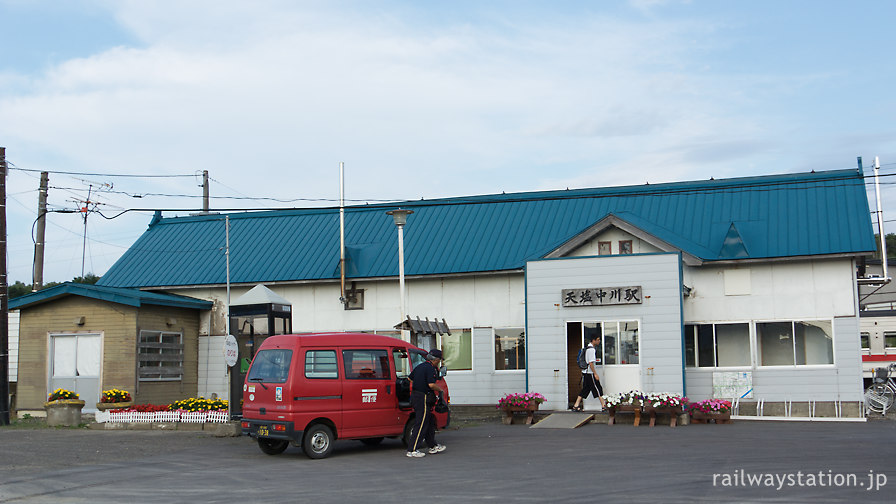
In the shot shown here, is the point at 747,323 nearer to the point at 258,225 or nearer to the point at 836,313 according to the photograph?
the point at 836,313

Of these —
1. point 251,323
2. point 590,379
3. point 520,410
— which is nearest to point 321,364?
point 520,410

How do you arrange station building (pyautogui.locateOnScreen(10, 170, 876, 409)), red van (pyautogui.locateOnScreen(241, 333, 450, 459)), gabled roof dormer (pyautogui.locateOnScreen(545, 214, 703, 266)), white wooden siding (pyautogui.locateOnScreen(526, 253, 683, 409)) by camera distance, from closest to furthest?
red van (pyautogui.locateOnScreen(241, 333, 450, 459))
white wooden siding (pyautogui.locateOnScreen(526, 253, 683, 409))
station building (pyautogui.locateOnScreen(10, 170, 876, 409))
gabled roof dormer (pyautogui.locateOnScreen(545, 214, 703, 266))

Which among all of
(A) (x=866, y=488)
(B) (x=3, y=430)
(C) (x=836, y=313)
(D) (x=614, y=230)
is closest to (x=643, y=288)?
(D) (x=614, y=230)

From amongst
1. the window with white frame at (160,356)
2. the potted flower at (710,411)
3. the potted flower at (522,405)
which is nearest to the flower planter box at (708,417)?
the potted flower at (710,411)

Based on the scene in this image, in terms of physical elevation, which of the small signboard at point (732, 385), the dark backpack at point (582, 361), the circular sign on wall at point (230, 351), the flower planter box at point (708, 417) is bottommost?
the flower planter box at point (708, 417)

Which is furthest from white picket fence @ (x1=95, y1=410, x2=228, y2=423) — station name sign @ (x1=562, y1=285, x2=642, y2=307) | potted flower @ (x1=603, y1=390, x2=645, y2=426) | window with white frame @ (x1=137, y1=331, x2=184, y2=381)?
station name sign @ (x1=562, y1=285, x2=642, y2=307)

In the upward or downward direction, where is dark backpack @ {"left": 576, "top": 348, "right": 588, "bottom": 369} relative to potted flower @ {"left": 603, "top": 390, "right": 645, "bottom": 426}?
upward

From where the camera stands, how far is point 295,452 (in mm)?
15711

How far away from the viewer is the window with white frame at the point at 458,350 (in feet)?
84.6

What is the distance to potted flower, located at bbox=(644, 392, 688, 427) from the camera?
771 inches

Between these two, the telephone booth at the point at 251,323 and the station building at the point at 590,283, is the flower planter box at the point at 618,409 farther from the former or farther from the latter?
the telephone booth at the point at 251,323

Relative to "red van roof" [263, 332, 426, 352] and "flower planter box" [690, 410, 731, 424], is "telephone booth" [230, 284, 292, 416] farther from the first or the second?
"flower planter box" [690, 410, 731, 424]

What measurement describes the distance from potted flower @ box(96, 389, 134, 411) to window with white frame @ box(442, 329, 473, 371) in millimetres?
8966

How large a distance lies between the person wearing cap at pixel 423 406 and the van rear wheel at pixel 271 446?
235 cm
